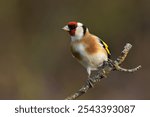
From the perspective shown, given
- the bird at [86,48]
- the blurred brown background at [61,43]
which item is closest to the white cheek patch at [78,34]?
the bird at [86,48]

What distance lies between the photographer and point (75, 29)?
3.82 metres

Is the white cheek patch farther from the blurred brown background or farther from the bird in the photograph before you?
the blurred brown background

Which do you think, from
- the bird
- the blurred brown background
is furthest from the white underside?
the blurred brown background

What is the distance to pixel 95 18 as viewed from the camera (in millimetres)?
8883

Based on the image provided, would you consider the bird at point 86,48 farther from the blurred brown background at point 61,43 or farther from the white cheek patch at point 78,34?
the blurred brown background at point 61,43

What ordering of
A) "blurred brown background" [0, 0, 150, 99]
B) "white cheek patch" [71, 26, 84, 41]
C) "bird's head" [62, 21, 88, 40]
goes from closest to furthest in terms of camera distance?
A: "bird's head" [62, 21, 88, 40], "white cheek patch" [71, 26, 84, 41], "blurred brown background" [0, 0, 150, 99]

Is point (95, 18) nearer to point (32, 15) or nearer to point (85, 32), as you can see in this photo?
point (32, 15)

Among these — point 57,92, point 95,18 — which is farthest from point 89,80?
point 95,18

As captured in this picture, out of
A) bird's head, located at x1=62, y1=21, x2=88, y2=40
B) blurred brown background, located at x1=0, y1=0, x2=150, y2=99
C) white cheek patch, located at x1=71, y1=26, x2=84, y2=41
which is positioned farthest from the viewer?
blurred brown background, located at x1=0, y1=0, x2=150, y2=99

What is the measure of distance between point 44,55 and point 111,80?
0.79 meters

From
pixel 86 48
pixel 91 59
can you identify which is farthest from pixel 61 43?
pixel 91 59

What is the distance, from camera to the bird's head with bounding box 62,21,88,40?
3789 millimetres

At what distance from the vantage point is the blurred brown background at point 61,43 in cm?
831

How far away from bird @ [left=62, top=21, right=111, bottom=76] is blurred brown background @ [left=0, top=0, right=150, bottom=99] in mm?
4051
